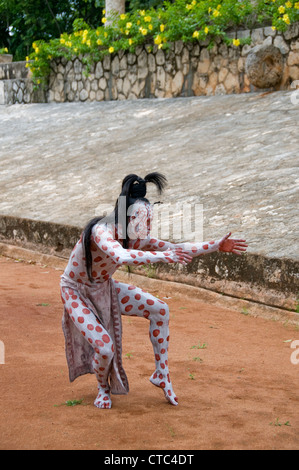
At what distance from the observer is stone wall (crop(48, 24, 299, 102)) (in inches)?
397

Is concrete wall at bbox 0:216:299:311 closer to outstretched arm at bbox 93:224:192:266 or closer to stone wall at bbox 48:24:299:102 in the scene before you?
outstretched arm at bbox 93:224:192:266

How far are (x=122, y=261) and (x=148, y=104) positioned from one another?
919 centimetres

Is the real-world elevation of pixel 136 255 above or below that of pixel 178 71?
below

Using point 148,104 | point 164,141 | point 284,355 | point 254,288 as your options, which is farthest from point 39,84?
point 284,355

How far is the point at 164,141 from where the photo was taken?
9617 millimetres

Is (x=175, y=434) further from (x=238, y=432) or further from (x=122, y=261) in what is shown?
(x=122, y=261)

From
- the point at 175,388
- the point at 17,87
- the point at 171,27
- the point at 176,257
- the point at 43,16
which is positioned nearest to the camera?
the point at 176,257

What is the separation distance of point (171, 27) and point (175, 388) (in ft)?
30.1

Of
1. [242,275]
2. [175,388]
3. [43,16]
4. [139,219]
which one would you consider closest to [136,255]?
[139,219]

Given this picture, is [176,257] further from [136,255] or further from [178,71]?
[178,71]

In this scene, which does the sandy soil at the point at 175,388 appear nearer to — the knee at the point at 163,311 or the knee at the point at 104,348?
the knee at the point at 104,348

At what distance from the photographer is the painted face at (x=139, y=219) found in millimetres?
3486

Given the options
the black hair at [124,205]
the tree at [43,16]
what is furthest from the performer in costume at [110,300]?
the tree at [43,16]

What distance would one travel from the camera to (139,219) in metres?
3.49
